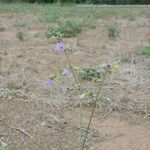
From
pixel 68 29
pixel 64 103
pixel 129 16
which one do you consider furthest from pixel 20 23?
pixel 64 103

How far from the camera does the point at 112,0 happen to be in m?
17.9

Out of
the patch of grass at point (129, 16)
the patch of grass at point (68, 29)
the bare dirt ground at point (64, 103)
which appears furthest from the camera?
the patch of grass at point (129, 16)

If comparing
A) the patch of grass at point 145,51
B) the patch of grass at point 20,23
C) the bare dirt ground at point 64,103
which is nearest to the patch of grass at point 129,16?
the patch of grass at point 20,23

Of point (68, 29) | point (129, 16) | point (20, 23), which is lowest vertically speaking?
point (129, 16)

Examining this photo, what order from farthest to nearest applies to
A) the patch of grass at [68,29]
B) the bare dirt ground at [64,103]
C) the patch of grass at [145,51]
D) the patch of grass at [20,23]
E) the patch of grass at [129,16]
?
the patch of grass at [129,16] → the patch of grass at [20,23] → the patch of grass at [68,29] → the patch of grass at [145,51] → the bare dirt ground at [64,103]

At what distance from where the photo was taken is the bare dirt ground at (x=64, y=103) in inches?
160

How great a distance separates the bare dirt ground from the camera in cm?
407

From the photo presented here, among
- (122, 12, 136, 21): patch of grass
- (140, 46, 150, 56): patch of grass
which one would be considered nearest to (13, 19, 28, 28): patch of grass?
(122, 12, 136, 21): patch of grass

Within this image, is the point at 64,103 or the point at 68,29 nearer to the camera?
the point at 64,103

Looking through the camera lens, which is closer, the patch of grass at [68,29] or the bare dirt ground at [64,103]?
the bare dirt ground at [64,103]

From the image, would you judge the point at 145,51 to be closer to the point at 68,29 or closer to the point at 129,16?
the point at 68,29

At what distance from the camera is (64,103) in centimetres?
479

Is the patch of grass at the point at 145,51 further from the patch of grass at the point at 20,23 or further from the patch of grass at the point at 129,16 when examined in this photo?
the patch of grass at the point at 129,16

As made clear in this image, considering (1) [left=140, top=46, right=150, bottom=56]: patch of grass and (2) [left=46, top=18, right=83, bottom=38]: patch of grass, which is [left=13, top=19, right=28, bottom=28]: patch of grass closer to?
(2) [left=46, top=18, right=83, bottom=38]: patch of grass
